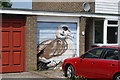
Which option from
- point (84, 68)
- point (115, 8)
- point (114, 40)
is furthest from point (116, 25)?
point (84, 68)

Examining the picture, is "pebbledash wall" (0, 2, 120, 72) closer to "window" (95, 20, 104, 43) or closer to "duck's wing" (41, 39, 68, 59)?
"window" (95, 20, 104, 43)

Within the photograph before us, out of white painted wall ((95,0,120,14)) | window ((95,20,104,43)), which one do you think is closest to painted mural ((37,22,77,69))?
window ((95,20,104,43))

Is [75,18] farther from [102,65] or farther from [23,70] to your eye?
[102,65]

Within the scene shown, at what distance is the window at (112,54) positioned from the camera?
27.2 ft

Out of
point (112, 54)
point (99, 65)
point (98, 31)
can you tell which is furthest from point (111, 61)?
point (98, 31)

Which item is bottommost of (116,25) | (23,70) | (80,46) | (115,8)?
(23,70)

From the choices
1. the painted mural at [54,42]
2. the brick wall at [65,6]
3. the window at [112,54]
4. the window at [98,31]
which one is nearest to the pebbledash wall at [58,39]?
the painted mural at [54,42]

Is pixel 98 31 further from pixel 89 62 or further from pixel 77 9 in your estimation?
pixel 89 62

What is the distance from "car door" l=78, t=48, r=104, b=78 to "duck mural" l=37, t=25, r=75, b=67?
309cm

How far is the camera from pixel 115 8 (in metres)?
16.7

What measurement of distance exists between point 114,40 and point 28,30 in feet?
18.3

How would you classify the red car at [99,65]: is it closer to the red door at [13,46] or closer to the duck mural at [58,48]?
the duck mural at [58,48]

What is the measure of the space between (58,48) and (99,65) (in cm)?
422

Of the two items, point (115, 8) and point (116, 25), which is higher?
point (115, 8)
